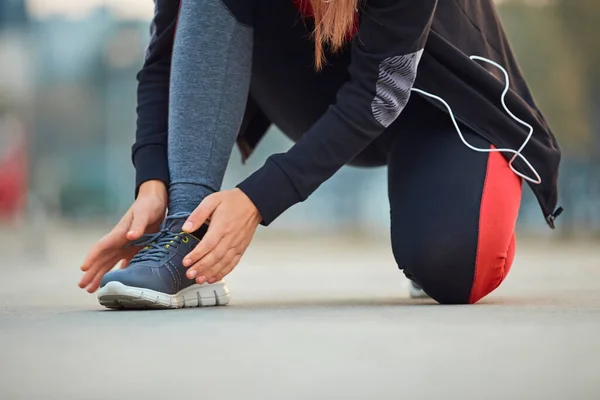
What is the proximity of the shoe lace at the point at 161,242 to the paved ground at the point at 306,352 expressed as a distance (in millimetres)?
92

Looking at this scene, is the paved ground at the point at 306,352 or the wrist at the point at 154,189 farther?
the wrist at the point at 154,189

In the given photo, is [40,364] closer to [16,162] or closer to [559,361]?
[559,361]

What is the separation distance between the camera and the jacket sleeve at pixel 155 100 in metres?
1.36

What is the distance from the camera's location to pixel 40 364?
81cm

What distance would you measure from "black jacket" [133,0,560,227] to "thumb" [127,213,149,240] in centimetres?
7

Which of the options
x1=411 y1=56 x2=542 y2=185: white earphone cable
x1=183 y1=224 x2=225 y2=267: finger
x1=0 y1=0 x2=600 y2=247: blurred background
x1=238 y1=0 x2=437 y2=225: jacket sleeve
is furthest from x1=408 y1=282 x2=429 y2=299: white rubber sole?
x1=0 y1=0 x2=600 y2=247: blurred background

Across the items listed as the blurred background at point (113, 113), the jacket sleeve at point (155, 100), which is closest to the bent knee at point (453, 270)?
the jacket sleeve at point (155, 100)

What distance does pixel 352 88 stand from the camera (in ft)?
4.11

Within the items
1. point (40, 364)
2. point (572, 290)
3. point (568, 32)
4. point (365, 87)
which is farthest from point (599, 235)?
point (40, 364)

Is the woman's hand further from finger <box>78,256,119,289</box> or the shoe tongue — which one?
finger <box>78,256,119,289</box>

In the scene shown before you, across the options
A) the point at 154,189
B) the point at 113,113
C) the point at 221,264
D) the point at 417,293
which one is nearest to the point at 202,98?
the point at 154,189

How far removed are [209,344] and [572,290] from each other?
104 centimetres

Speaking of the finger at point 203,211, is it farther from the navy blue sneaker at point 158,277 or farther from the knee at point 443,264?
the knee at point 443,264

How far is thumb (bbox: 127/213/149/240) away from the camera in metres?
1.26
